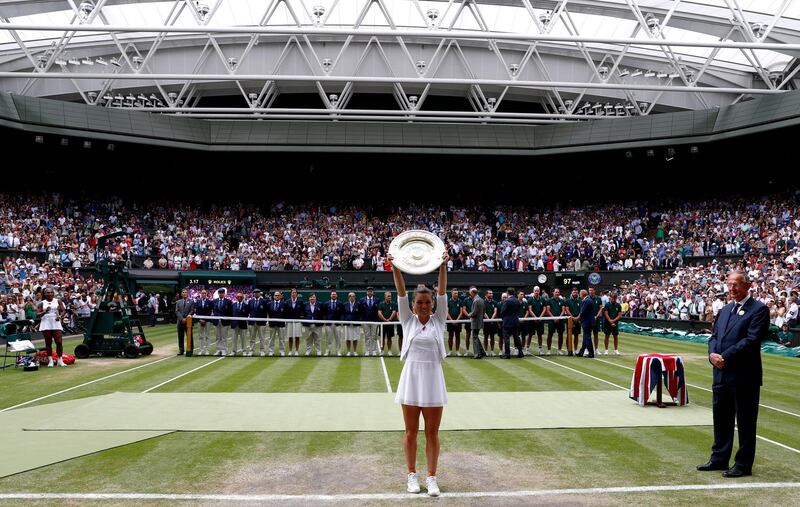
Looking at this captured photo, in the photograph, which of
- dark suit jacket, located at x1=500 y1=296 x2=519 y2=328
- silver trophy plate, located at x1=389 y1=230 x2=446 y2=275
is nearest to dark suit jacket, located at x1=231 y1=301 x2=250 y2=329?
dark suit jacket, located at x1=500 y1=296 x2=519 y2=328

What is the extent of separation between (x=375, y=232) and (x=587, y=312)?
25.1 m

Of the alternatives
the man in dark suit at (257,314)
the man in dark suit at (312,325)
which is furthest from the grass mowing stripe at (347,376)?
the man in dark suit at (257,314)

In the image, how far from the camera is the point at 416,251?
6.09 metres

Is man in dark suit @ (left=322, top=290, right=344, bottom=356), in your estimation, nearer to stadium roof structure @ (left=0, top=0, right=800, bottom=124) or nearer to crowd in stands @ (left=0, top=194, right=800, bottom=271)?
A: stadium roof structure @ (left=0, top=0, right=800, bottom=124)

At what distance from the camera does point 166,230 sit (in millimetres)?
41219

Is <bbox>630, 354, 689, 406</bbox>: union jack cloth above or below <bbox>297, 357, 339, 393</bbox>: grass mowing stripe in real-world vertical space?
above

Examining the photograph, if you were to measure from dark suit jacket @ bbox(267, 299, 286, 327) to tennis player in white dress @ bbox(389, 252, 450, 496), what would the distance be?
13.2 meters

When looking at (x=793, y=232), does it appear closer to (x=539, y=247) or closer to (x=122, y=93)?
(x=539, y=247)

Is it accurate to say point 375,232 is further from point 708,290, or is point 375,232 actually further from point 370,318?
point 370,318

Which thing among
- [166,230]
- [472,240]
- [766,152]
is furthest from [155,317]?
[766,152]

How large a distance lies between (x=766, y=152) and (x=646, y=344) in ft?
75.4

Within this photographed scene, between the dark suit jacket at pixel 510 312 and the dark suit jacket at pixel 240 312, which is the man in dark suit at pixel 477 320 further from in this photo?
the dark suit jacket at pixel 240 312

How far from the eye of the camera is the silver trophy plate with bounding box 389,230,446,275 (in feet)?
19.2

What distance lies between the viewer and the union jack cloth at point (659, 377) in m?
10.3
